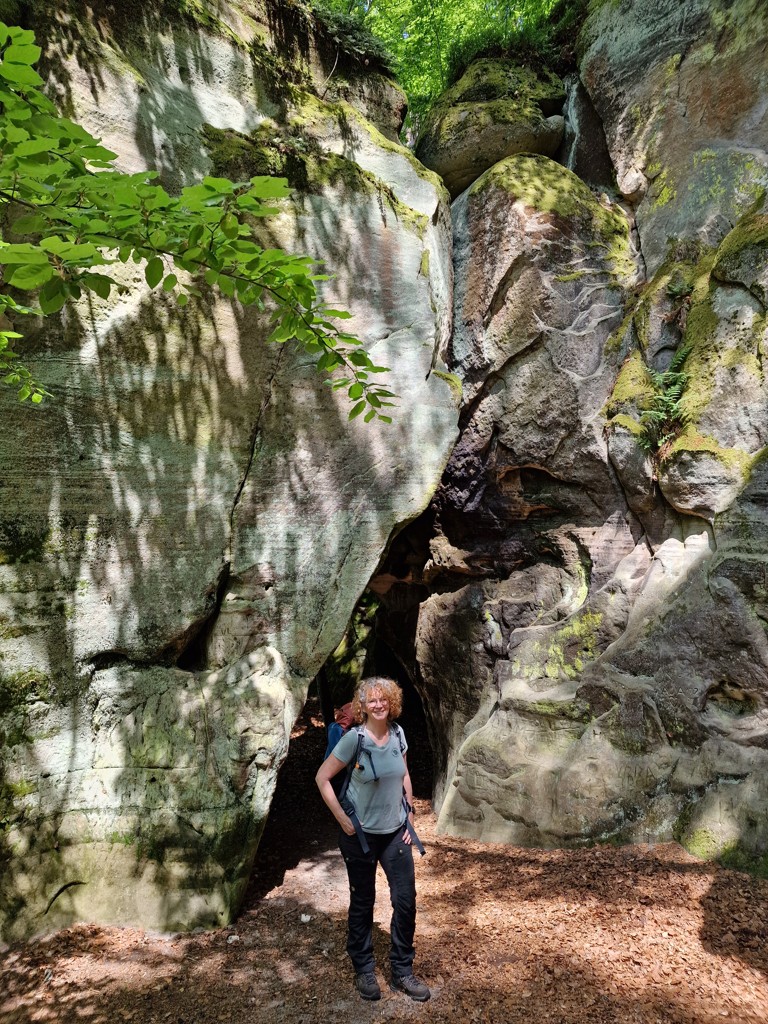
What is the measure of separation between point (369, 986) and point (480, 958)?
773 millimetres

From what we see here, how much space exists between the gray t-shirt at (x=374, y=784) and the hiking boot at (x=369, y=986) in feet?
2.84

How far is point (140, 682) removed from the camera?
5.07 meters

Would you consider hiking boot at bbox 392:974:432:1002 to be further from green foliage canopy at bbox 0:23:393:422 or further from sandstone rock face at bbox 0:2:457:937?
green foliage canopy at bbox 0:23:393:422

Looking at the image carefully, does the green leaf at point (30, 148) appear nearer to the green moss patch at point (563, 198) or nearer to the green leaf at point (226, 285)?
the green leaf at point (226, 285)

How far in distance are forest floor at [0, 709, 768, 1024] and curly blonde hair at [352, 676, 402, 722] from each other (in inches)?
61.4

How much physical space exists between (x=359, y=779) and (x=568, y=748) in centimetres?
364

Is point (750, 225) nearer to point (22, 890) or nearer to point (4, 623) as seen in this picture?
point (4, 623)

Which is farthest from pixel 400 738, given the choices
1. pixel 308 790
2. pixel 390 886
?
pixel 308 790

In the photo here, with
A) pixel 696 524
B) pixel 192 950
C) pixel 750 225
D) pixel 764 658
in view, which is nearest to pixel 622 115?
pixel 750 225

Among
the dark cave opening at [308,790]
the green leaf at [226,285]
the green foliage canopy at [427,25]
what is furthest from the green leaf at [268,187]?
the green foliage canopy at [427,25]

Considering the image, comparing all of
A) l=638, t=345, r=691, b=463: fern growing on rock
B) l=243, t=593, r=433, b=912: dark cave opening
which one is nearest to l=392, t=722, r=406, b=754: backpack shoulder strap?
l=243, t=593, r=433, b=912: dark cave opening

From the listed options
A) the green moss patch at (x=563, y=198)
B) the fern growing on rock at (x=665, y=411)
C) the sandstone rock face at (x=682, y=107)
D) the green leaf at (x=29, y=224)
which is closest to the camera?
the green leaf at (x=29, y=224)

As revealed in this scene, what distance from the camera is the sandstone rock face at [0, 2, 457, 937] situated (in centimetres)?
466

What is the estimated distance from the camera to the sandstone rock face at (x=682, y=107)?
715cm
